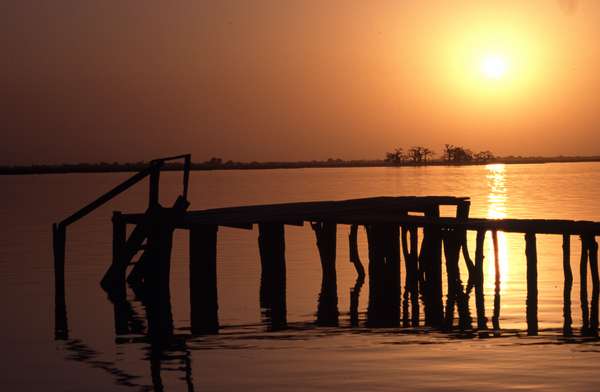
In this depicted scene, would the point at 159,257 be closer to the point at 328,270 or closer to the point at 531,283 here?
the point at 328,270

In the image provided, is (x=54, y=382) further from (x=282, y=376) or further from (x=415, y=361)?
(x=415, y=361)

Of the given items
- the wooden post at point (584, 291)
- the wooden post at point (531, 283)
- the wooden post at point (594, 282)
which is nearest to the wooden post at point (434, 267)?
the wooden post at point (531, 283)

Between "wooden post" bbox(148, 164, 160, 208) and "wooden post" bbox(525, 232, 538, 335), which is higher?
"wooden post" bbox(148, 164, 160, 208)

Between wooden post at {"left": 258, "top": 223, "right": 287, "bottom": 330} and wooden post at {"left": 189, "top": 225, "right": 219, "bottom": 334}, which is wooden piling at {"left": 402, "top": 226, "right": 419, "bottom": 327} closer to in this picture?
wooden post at {"left": 258, "top": 223, "right": 287, "bottom": 330}

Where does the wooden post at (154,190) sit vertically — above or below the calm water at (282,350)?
above

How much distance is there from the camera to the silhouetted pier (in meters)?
23.4

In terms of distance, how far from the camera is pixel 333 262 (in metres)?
28.7

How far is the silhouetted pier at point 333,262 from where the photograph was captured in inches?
921

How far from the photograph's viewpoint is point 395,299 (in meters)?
26.3

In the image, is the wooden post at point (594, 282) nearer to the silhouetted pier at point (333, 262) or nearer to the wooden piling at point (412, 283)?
the silhouetted pier at point (333, 262)

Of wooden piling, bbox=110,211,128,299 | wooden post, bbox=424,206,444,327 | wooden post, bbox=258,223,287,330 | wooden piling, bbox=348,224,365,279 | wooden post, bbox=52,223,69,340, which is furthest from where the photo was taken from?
wooden piling, bbox=348,224,365,279

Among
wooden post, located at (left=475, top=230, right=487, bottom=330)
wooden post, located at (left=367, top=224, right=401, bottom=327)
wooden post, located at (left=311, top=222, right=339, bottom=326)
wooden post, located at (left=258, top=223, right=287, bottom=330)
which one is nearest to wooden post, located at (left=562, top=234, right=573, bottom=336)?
wooden post, located at (left=475, top=230, right=487, bottom=330)

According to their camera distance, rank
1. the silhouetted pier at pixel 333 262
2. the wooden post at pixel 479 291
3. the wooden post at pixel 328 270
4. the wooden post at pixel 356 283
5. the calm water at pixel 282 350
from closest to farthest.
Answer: the calm water at pixel 282 350, the wooden post at pixel 479 291, the silhouetted pier at pixel 333 262, the wooden post at pixel 356 283, the wooden post at pixel 328 270

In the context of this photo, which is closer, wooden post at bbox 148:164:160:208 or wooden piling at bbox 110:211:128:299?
wooden post at bbox 148:164:160:208
